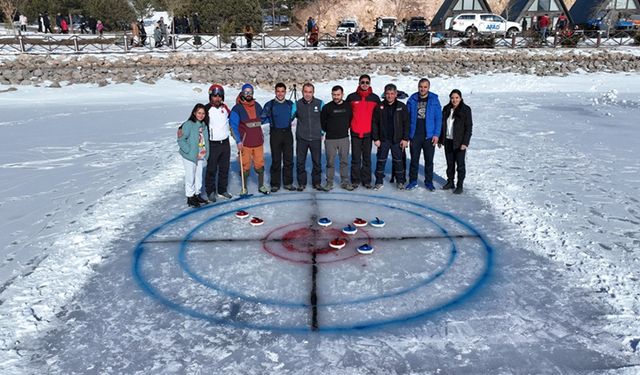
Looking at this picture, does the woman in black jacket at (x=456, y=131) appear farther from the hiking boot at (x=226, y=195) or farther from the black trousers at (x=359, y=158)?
the hiking boot at (x=226, y=195)

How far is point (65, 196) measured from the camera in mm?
8062

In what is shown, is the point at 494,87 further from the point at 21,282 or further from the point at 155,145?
the point at 21,282

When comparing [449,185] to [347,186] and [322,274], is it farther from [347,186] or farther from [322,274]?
[322,274]

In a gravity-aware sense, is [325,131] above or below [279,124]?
below

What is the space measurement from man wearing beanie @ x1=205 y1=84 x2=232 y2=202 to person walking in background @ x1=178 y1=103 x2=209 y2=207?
0.40ft

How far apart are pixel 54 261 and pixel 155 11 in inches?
2384

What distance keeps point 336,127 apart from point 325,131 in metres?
0.21

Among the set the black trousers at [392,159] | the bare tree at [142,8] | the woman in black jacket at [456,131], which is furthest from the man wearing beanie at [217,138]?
the bare tree at [142,8]

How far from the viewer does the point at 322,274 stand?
5379mm

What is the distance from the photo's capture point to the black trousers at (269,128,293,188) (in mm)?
Result: 7742

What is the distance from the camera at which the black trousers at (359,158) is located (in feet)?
26.3

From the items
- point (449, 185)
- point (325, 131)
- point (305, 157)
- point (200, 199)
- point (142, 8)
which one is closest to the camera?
point (200, 199)

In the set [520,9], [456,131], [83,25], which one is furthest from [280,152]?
[520,9]

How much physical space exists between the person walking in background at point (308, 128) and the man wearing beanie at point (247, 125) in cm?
62
